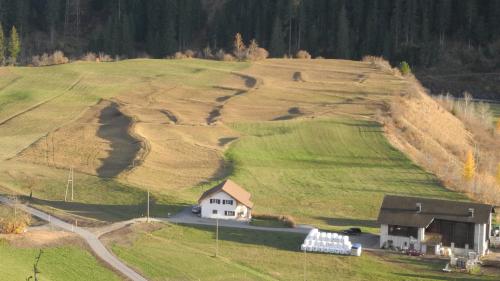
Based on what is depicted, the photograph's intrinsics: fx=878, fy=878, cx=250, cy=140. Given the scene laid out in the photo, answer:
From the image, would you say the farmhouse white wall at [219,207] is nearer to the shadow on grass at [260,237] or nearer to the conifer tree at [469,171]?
the shadow on grass at [260,237]

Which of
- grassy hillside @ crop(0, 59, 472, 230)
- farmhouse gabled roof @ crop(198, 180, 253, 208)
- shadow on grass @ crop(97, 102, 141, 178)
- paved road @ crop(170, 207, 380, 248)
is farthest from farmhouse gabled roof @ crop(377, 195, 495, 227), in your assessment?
shadow on grass @ crop(97, 102, 141, 178)

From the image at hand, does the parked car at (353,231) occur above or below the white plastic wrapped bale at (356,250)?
above

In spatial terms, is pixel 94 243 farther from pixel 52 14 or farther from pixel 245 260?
pixel 52 14

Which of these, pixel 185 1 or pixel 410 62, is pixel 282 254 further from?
pixel 185 1

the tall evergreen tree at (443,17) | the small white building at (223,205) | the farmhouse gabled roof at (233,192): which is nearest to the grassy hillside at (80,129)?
the small white building at (223,205)

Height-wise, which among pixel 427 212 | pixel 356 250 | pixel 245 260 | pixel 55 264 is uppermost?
pixel 427 212

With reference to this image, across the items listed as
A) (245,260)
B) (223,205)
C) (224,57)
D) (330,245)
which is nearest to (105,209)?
(223,205)
